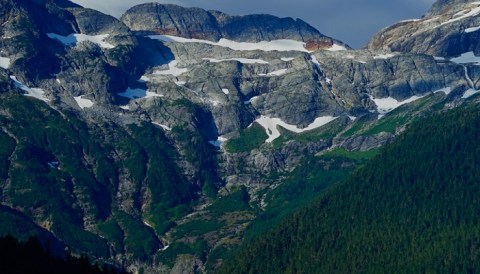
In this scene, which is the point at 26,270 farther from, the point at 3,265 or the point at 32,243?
the point at 32,243

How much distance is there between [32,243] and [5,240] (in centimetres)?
747

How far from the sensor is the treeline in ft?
557

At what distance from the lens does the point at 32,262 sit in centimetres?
17612

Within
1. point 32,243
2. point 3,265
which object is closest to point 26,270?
point 3,265

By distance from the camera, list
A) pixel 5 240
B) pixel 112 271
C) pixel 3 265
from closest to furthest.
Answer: pixel 3 265 → pixel 5 240 → pixel 112 271

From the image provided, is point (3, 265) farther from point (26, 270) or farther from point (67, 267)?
point (67, 267)

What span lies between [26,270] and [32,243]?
2045cm

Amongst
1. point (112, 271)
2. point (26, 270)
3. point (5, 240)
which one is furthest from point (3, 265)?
point (112, 271)

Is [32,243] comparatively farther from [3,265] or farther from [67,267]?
[3,265]

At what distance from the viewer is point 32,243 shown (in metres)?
191

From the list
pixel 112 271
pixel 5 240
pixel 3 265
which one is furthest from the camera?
pixel 112 271

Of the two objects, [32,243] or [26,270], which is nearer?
[26,270]

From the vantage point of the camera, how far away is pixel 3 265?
167 m

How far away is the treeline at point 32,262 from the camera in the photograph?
557 ft
